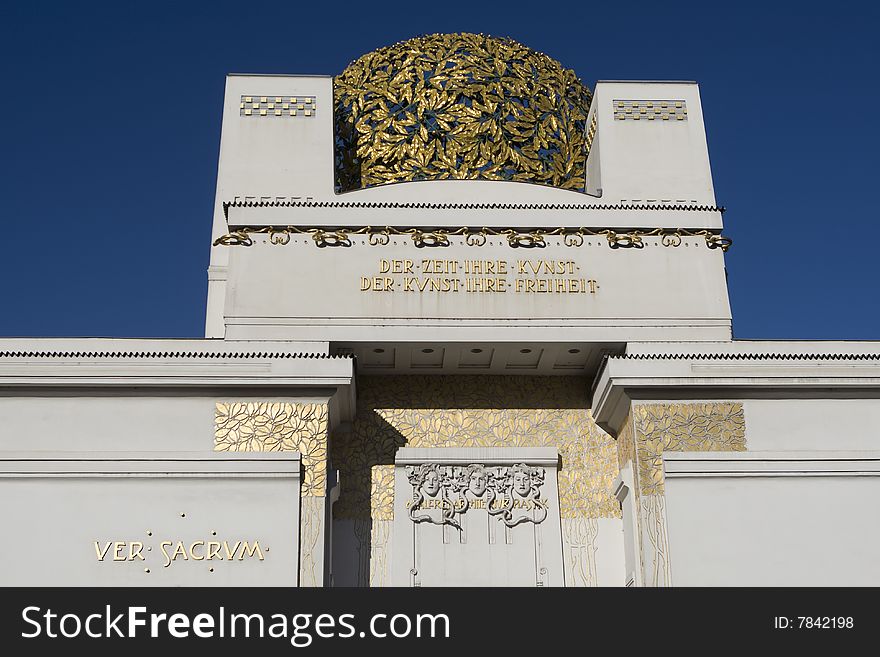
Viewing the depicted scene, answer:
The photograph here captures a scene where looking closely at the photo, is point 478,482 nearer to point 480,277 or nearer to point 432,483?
point 432,483

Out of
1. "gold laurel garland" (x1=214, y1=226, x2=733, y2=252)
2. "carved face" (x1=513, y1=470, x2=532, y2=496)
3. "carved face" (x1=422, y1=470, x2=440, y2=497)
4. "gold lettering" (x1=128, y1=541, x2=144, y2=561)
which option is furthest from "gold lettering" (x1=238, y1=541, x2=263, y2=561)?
"gold laurel garland" (x1=214, y1=226, x2=733, y2=252)

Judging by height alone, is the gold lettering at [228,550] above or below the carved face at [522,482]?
below

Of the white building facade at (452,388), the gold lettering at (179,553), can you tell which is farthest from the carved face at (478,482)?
the gold lettering at (179,553)

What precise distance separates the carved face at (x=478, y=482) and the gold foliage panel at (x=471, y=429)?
321 mm

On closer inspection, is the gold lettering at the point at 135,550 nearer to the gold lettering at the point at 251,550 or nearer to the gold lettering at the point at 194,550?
the gold lettering at the point at 194,550

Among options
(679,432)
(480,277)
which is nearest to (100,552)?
(480,277)

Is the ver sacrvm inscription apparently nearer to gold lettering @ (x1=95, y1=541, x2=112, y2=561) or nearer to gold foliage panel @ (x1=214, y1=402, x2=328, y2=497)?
gold foliage panel @ (x1=214, y1=402, x2=328, y2=497)

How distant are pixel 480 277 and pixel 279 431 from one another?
97.0 inches

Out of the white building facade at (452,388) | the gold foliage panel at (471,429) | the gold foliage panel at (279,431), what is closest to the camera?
the white building facade at (452,388)

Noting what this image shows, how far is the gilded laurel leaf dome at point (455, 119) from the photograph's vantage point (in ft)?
39.4

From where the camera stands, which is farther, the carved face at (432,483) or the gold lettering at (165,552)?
the carved face at (432,483)

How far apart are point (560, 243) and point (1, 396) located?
5.48 metres

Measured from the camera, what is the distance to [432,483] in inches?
434

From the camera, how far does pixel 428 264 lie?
11148 millimetres
